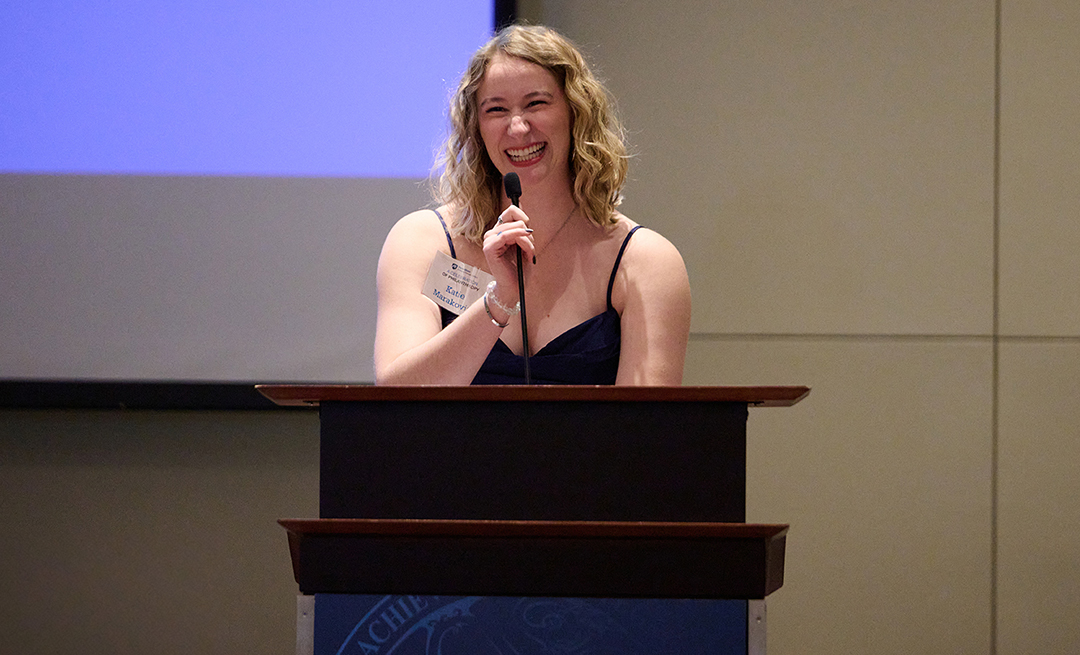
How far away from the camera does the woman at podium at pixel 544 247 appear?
5.46ft

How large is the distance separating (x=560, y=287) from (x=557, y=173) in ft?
0.70

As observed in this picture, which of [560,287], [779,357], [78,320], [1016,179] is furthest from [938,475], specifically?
[78,320]

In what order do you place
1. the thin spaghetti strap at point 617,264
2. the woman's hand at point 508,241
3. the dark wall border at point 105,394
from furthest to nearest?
the dark wall border at point 105,394
the thin spaghetti strap at point 617,264
the woman's hand at point 508,241

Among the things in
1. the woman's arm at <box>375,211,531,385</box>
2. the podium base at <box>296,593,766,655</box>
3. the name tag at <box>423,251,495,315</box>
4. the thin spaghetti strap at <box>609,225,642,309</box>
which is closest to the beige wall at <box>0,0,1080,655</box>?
the thin spaghetti strap at <box>609,225,642,309</box>

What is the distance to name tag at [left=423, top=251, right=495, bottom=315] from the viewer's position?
166cm

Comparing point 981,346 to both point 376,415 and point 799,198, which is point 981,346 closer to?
point 799,198

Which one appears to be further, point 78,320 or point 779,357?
point 779,357

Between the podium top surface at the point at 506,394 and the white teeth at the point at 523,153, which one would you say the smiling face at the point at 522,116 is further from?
the podium top surface at the point at 506,394

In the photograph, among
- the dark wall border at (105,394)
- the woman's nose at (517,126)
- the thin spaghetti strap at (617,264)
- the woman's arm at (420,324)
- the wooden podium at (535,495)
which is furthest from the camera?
the dark wall border at (105,394)

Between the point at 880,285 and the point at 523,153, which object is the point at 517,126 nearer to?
the point at 523,153

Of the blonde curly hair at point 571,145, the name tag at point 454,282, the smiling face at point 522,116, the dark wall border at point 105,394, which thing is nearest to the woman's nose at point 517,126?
the smiling face at point 522,116

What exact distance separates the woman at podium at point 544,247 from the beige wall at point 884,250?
87 centimetres

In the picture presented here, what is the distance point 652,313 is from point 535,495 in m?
0.82

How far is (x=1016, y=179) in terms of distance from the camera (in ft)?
8.66
